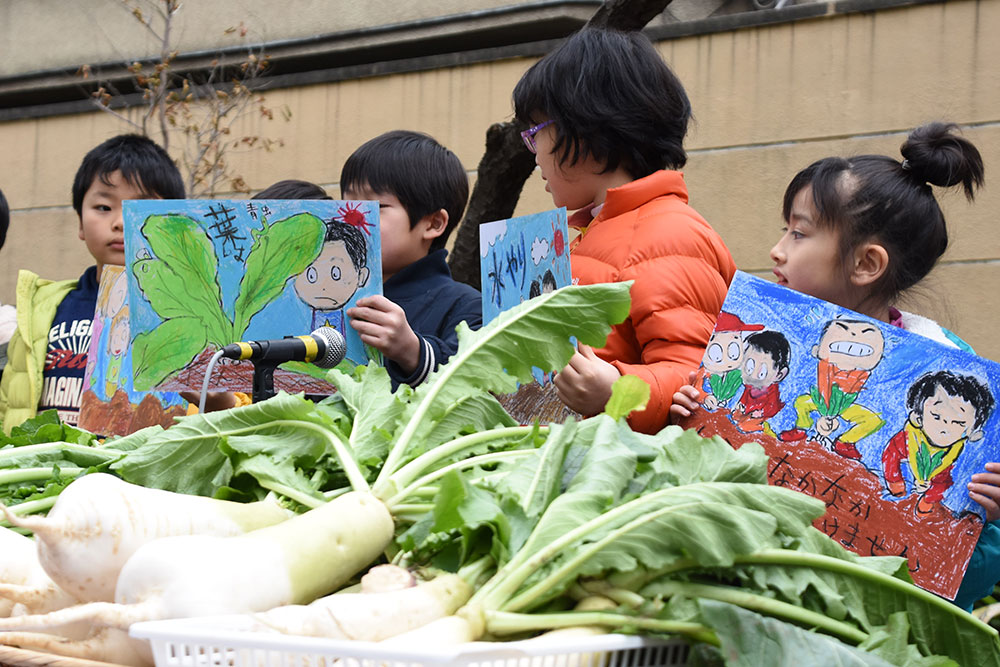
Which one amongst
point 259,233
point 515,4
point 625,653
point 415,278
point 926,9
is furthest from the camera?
point 515,4

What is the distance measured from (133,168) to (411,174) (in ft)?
3.76

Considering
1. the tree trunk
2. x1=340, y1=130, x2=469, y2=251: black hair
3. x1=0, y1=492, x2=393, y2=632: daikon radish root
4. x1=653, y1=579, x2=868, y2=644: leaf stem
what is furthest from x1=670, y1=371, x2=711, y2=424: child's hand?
the tree trunk

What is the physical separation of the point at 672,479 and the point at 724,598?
0.67ft

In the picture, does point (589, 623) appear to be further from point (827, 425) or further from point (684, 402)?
point (684, 402)

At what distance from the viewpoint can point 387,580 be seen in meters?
1.27

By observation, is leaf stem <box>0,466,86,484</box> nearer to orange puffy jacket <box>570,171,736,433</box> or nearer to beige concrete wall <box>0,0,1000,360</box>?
orange puffy jacket <box>570,171,736,433</box>

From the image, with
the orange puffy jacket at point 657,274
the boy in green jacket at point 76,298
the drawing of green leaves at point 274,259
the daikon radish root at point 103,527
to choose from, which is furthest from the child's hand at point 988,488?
the boy in green jacket at point 76,298

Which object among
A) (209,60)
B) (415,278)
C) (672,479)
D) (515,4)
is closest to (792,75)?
(515,4)

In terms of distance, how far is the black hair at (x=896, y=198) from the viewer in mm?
2482

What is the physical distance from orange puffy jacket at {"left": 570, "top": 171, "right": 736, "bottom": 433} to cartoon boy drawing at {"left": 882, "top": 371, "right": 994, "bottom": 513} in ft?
1.81

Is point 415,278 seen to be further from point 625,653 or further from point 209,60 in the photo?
point 209,60

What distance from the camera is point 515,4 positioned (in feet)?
27.0

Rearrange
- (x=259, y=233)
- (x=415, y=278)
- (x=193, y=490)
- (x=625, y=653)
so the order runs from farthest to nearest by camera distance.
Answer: (x=415, y=278) < (x=259, y=233) < (x=193, y=490) < (x=625, y=653)

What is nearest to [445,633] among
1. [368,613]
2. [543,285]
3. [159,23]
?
[368,613]
